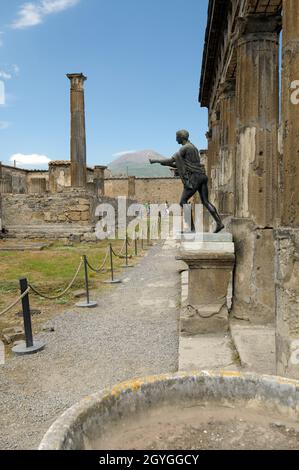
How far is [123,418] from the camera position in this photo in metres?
1.79

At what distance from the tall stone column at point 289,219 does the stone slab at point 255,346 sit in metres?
1.00

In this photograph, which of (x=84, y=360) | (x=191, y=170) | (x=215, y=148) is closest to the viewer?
(x=84, y=360)

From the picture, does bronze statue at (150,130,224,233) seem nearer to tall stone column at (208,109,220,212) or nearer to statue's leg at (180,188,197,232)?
statue's leg at (180,188,197,232)

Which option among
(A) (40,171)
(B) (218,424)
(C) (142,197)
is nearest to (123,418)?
(B) (218,424)

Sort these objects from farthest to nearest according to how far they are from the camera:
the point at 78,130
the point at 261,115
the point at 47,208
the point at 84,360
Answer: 1. the point at 78,130
2. the point at 47,208
3. the point at 261,115
4. the point at 84,360

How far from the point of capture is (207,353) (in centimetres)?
441

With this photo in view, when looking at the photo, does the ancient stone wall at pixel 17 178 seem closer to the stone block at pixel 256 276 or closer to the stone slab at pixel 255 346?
the stone block at pixel 256 276

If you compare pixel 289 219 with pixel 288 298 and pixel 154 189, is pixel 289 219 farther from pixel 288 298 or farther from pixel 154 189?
pixel 154 189

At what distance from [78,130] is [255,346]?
1710 centimetres

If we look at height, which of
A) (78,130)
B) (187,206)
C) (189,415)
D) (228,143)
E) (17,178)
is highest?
(78,130)

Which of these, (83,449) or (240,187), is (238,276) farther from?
(83,449)

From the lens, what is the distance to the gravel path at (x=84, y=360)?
3514 mm

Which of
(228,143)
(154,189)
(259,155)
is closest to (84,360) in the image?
(259,155)

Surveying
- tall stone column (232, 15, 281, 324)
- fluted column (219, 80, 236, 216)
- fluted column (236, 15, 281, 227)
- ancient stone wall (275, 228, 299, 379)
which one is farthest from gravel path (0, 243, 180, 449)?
fluted column (219, 80, 236, 216)
